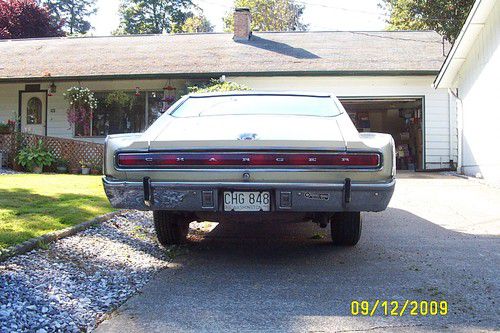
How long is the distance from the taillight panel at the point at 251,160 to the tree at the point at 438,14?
981 inches

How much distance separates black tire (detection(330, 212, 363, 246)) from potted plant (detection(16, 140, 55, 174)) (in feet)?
37.7

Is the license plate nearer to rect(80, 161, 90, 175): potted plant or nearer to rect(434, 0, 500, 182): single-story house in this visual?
rect(434, 0, 500, 182): single-story house

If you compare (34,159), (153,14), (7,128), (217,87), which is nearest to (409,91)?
(217,87)

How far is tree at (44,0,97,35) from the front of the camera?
2352 inches

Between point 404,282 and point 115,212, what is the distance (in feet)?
13.1

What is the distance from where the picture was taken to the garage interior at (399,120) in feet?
57.3

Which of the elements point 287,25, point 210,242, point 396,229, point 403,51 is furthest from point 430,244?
point 287,25

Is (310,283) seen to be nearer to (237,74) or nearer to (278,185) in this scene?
(278,185)

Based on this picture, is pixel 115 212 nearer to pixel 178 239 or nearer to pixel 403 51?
pixel 178 239

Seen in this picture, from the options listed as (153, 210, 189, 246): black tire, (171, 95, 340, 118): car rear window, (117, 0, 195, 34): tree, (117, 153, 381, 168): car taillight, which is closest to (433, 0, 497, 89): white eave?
(171, 95, 340, 118): car rear window

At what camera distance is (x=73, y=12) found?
60.5 meters

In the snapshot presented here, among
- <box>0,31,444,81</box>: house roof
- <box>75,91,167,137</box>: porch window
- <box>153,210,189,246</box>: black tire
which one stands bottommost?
<box>153,210,189,246</box>: black tire

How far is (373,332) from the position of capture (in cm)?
304

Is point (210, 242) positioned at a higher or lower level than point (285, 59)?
lower
